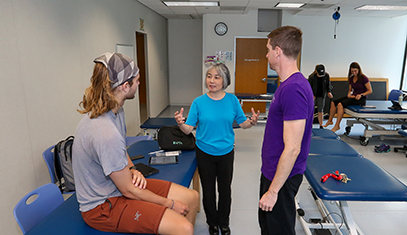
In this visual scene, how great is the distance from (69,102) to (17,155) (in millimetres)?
932

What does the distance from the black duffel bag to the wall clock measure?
18.0ft

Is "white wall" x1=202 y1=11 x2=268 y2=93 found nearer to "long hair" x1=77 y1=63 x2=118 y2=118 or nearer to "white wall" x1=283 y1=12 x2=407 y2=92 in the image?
"white wall" x1=283 y1=12 x2=407 y2=92

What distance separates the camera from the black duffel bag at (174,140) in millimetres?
2412

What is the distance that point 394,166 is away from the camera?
4191 mm

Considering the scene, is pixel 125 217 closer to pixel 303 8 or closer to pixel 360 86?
pixel 360 86

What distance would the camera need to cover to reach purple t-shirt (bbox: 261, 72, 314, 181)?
54.2 inches

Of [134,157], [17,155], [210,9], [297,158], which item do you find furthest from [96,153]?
[210,9]

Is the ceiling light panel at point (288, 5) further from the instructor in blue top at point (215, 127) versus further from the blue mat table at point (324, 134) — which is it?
the instructor in blue top at point (215, 127)

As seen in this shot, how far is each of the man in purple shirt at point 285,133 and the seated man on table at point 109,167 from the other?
0.52 metres

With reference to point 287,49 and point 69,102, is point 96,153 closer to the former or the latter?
point 287,49

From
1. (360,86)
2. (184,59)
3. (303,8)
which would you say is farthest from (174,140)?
(184,59)

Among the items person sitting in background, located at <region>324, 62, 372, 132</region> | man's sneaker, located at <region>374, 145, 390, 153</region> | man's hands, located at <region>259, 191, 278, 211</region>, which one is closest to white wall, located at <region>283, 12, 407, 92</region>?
person sitting in background, located at <region>324, 62, 372, 132</region>

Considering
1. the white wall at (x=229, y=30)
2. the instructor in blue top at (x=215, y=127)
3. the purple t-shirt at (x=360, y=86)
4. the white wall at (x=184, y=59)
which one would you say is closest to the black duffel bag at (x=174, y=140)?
the instructor in blue top at (x=215, y=127)

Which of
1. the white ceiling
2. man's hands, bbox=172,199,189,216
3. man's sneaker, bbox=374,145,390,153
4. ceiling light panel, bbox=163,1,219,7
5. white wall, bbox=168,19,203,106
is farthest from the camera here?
white wall, bbox=168,19,203,106
